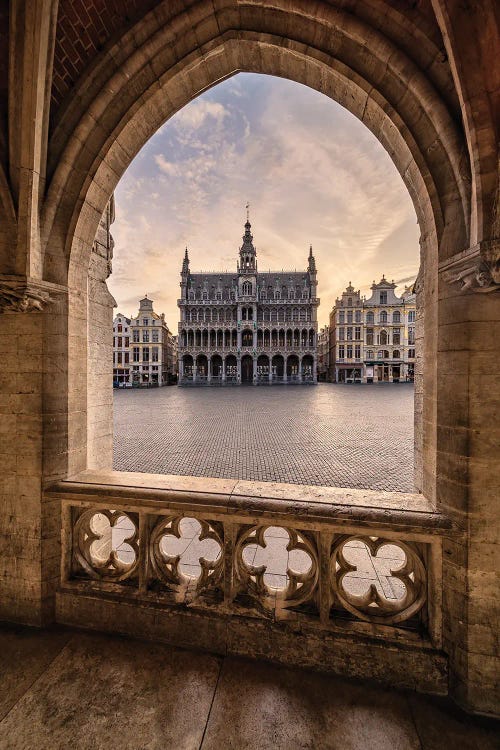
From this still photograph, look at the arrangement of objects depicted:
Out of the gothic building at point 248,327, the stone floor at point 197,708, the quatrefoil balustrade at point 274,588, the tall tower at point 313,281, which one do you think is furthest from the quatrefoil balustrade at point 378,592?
the tall tower at point 313,281

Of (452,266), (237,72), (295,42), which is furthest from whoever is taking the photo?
(237,72)

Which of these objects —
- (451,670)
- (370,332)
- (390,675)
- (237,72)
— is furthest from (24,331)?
(370,332)

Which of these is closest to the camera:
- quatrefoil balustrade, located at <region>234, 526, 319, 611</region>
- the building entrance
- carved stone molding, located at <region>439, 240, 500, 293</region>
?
carved stone molding, located at <region>439, 240, 500, 293</region>

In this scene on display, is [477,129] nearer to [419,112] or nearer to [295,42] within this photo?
[419,112]

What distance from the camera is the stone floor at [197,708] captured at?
1384 mm

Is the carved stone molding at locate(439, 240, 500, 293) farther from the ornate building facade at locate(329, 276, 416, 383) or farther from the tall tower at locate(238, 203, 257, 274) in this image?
the tall tower at locate(238, 203, 257, 274)

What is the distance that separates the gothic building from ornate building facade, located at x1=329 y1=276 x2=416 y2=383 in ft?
19.4

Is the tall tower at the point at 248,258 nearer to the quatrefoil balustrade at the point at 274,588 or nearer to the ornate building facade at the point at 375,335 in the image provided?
the ornate building facade at the point at 375,335

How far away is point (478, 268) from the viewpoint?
5.25 feet

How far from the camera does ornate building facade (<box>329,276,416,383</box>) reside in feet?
158

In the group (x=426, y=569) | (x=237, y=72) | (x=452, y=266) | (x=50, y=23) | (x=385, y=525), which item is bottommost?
(x=426, y=569)

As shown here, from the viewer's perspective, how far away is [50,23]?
76.2 inches

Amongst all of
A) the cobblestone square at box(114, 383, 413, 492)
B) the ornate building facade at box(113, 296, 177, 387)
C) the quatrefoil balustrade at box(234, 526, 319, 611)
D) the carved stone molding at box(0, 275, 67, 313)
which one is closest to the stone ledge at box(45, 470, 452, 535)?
the quatrefoil balustrade at box(234, 526, 319, 611)

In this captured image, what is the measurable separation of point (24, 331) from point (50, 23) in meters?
2.04
